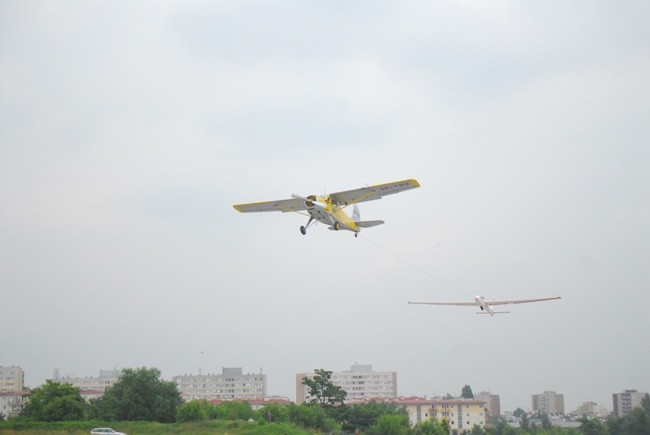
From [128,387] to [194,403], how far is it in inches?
233

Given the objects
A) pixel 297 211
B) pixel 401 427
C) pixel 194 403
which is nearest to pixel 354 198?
pixel 297 211

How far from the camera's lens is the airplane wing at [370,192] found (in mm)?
51906

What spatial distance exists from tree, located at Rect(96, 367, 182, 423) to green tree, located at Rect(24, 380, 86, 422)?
3073 mm

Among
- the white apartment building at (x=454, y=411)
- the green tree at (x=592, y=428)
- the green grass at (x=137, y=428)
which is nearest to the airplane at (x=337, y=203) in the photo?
the green grass at (x=137, y=428)

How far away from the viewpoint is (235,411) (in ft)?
270

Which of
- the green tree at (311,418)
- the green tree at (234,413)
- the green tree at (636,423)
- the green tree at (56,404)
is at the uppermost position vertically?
the green tree at (56,404)

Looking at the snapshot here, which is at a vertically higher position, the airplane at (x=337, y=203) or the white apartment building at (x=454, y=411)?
the airplane at (x=337, y=203)

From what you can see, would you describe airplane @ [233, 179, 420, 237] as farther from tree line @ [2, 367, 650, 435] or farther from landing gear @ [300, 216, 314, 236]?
tree line @ [2, 367, 650, 435]

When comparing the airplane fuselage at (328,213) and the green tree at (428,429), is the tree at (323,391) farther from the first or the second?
the airplane fuselage at (328,213)

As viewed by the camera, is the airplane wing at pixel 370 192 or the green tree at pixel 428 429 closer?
the airplane wing at pixel 370 192

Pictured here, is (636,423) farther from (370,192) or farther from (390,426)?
(370,192)

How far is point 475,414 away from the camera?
140m

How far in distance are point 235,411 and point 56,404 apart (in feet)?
74.3

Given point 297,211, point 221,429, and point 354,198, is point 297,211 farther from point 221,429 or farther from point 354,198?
point 221,429
